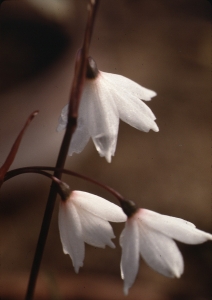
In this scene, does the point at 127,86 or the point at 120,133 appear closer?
the point at 127,86

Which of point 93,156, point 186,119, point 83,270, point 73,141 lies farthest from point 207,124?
point 73,141

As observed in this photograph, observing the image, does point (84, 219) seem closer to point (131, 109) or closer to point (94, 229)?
point (94, 229)

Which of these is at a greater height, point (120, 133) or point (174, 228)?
point (174, 228)

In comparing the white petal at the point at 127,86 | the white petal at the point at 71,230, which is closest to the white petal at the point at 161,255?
the white petal at the point at 71,230

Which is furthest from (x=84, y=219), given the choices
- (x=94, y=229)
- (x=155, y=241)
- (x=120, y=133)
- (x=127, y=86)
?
(x=120, y=133)

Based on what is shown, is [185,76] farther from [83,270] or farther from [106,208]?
[106,208]

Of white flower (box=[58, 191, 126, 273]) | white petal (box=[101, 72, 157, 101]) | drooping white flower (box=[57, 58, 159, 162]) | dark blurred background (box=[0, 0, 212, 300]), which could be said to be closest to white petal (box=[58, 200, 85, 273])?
white flower (box=[58, 191, 126, 273])

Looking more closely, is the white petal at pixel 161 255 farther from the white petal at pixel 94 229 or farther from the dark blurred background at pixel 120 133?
the dark blurred background at pixel 120 133

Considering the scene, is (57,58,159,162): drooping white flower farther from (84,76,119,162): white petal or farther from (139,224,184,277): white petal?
(139,224,184,277): white petal
